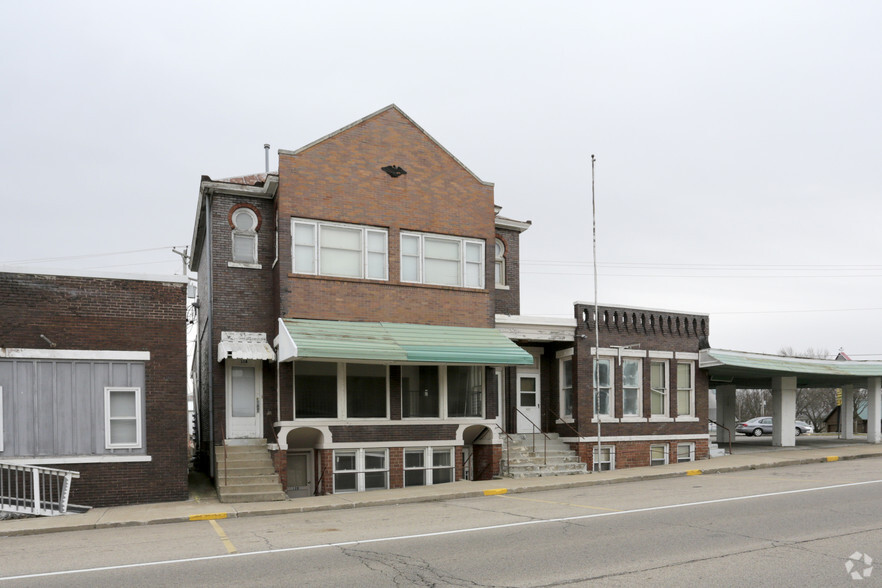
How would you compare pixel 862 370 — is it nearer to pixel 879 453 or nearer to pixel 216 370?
pixel 879 453

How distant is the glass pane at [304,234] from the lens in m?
20.0

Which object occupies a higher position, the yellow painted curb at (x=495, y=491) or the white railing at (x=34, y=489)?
the white railing at (x=34, y=489)

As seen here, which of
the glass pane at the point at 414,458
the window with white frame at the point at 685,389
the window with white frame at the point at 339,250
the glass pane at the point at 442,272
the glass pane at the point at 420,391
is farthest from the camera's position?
the window with white frame at the point at 685,389

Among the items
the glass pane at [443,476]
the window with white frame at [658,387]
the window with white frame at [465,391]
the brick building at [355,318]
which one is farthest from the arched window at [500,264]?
→ the glass pane at [443,476]

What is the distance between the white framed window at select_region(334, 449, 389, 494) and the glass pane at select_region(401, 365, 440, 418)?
1365 millimetres

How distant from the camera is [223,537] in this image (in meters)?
12.7

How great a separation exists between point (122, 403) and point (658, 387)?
15.9m

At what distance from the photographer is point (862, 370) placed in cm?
2931

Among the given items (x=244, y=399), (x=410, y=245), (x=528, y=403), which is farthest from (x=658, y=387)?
(x=244, y=399)

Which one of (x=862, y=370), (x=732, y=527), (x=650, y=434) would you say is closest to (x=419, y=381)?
(x=650, y=434)

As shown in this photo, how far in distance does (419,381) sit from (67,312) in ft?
28.7

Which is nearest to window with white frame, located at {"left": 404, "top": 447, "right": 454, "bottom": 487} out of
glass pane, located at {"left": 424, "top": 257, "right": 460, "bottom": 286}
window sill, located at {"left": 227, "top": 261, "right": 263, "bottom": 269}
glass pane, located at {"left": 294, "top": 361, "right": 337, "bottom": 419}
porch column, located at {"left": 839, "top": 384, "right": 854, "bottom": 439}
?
glass pane, located at {"left": 294, "top": 361, "right": 337, "bottom": 419}

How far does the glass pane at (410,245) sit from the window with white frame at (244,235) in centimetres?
386

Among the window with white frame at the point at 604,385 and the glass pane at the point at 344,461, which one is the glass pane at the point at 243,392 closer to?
the glass pane at the point at 344,461
